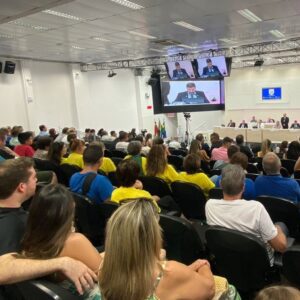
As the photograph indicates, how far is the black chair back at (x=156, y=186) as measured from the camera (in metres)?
4.09

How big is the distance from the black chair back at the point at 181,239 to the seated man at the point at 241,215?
275 mm

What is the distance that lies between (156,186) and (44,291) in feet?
9.43

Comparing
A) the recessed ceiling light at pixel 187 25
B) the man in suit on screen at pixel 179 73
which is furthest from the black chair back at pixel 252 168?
the man in suit on screen at pixel 179 73

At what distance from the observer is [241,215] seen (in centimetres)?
244

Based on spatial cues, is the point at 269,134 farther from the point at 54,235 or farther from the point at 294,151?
the point at 54,235

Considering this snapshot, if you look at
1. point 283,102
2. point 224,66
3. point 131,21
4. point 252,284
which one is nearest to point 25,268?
point 252,284

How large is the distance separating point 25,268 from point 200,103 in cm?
1270

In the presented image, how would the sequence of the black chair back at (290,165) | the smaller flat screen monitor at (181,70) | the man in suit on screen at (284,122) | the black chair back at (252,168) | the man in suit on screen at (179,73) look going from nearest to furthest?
the black chair back at (252,168) < the black chair back at (290,165) < the smaller flat screen monitor at (181,70) < the man in suit on screen at (179,73) < the man in suit on screen at (284,122)

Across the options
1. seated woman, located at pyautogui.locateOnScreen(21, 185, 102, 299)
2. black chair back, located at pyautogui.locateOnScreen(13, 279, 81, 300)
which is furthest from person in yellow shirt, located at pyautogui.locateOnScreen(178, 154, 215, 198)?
black chair back, located at pyautogui.locateOnScreen(13, 279, 81, 300)

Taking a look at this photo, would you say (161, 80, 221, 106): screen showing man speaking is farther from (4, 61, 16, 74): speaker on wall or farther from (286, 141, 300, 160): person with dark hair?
(286, 141, 300, 160): person with dark hair

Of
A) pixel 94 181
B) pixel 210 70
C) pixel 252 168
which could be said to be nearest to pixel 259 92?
pixel 210 70

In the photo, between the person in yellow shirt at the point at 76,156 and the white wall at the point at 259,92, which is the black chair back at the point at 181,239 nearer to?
the person in yellow shirt at the point at 76,156

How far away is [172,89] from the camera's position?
1407cm

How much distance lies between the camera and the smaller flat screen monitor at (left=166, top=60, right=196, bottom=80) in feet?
36.9
